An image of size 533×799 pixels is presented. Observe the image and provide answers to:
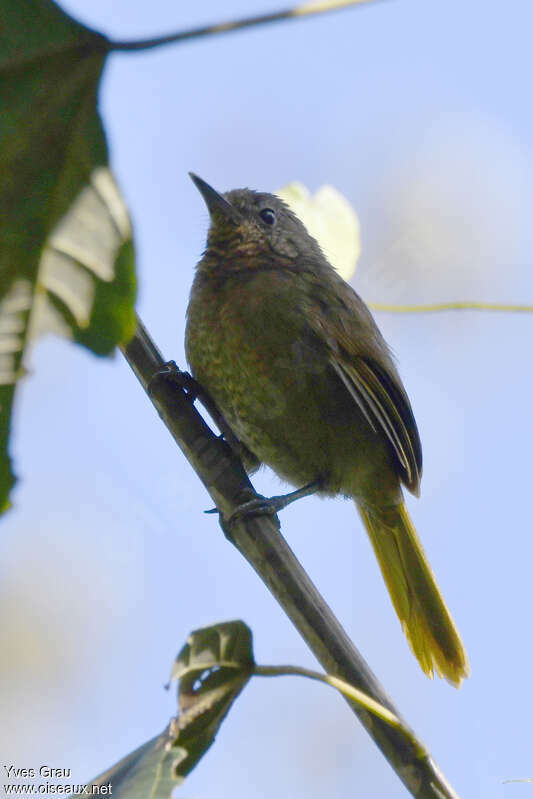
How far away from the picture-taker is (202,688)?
195 centimetres

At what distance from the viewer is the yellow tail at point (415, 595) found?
413cm

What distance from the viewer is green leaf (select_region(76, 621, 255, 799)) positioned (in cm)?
181

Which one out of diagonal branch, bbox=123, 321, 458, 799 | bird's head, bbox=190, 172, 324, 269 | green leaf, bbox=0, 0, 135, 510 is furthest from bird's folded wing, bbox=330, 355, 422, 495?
green leaf, bbox=0, 0, 135, 510

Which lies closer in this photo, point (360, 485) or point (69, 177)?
point (69, 177)

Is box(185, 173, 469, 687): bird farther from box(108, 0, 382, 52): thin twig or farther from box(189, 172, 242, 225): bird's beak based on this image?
box(108, 0, 382, 52): thin twig

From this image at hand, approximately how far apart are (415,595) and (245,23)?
331cm

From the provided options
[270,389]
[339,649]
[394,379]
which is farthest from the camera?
[394,379]

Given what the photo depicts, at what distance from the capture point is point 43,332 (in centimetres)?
161

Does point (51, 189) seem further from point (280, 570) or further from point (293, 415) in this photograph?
point (293, 415)

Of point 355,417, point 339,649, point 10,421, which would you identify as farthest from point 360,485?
point 10,421

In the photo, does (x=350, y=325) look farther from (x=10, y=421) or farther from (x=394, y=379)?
(x=10, y=421)

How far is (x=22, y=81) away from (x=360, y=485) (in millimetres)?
2743

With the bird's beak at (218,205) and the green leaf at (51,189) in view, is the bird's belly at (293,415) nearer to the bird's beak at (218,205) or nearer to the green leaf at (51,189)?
the bird's beak at (218,205)

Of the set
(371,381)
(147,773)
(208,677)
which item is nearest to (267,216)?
(371,381)
